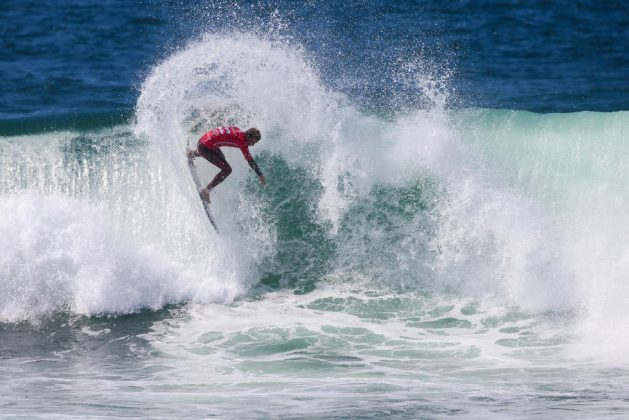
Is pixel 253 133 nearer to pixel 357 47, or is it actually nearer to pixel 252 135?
pixel 252 135

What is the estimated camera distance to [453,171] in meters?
13.8

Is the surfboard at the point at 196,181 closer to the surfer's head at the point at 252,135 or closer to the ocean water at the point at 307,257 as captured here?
the ocean water at the point at 307,257

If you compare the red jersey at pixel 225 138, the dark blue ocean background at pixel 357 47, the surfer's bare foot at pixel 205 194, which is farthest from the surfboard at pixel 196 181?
the dark blue ocean background at pixel 357 47

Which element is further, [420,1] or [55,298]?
[420,1]

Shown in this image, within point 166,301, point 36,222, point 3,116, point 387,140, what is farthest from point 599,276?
point 3,116

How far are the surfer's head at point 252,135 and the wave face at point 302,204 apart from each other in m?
1.27

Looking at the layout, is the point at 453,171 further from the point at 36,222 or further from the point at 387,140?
the point at 36,222

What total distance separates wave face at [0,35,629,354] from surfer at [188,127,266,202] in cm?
45

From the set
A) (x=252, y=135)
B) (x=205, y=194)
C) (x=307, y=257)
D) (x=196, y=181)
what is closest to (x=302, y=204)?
(x=307, y=257)

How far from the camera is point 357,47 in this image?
23328 mm

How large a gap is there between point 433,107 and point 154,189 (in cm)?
484

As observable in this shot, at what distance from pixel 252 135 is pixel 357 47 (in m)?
11.4

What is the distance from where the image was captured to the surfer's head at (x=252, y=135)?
12.5 metres

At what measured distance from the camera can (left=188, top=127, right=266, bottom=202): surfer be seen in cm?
1259
